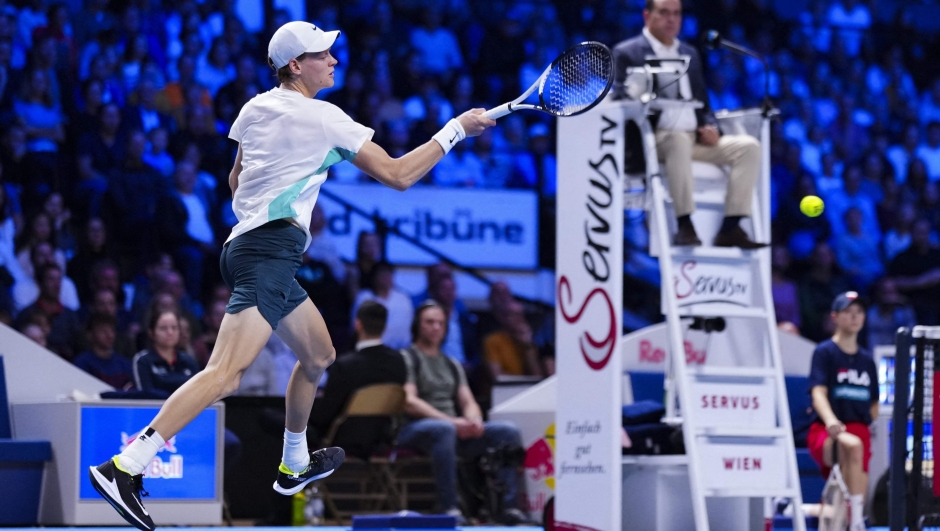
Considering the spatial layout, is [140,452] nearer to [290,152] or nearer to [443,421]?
[290,152]

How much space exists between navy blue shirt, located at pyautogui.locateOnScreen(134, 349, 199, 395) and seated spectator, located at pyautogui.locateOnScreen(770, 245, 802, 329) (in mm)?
6216

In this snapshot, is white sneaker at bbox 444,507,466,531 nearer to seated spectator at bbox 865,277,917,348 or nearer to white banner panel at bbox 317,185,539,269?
white banner panel at bbox 317,185,539,269

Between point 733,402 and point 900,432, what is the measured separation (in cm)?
100

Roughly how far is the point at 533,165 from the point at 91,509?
6.28 meters

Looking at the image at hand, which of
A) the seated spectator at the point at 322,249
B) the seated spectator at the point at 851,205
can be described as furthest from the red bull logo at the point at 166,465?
the seated spectator at the point at 851,205

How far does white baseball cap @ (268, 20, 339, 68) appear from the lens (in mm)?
4926

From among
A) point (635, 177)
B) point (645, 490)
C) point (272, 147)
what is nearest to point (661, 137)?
point (635, 177)

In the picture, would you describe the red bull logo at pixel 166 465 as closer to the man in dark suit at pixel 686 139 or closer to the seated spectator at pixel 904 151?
the man in dark suit at pixel 686 139

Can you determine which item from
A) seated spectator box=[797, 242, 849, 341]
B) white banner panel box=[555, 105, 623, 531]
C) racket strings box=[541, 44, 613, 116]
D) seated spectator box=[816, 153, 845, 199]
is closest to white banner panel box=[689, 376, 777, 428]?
white banner panel box=[555, 105, 623, 531]

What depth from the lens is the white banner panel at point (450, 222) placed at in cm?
1190

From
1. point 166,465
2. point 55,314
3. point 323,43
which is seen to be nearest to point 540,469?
point 166,465

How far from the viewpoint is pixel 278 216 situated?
482 centimetres

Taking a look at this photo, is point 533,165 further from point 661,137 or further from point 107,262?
point 661,137

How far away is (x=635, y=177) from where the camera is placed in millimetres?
7102
